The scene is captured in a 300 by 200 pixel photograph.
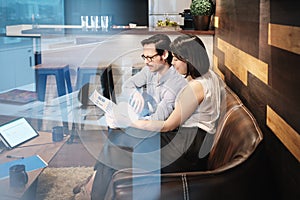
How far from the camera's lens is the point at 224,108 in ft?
7.19

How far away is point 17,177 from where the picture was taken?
2.06 m

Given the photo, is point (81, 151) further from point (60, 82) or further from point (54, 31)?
point (54, 31)

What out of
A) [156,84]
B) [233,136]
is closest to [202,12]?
[156,84]

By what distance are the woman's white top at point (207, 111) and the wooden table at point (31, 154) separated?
919mm

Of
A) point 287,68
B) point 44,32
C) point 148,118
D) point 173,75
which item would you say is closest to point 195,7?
point 173,75

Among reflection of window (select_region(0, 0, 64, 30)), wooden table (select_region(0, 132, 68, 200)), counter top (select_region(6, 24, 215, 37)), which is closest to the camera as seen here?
wooden table (select_region(0, 132, 68, 200))

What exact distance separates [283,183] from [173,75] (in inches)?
50.6

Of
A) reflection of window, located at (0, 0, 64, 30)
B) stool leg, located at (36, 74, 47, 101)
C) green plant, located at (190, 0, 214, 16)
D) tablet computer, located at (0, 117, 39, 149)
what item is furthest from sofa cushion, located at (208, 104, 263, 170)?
reflection of window, located at (0, 0, 64, 30)

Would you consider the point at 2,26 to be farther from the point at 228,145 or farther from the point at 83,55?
the point at 228,145

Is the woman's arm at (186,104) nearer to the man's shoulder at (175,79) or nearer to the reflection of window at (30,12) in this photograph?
the man's shoulder at (175,79)

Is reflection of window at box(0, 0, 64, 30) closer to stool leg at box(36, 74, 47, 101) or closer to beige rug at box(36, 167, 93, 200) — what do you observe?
stool leg at box(36, 74, 47, 101)

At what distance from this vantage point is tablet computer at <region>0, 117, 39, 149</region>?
8.44ft

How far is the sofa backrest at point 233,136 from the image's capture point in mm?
1481

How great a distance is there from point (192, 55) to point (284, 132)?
3.34 feet
